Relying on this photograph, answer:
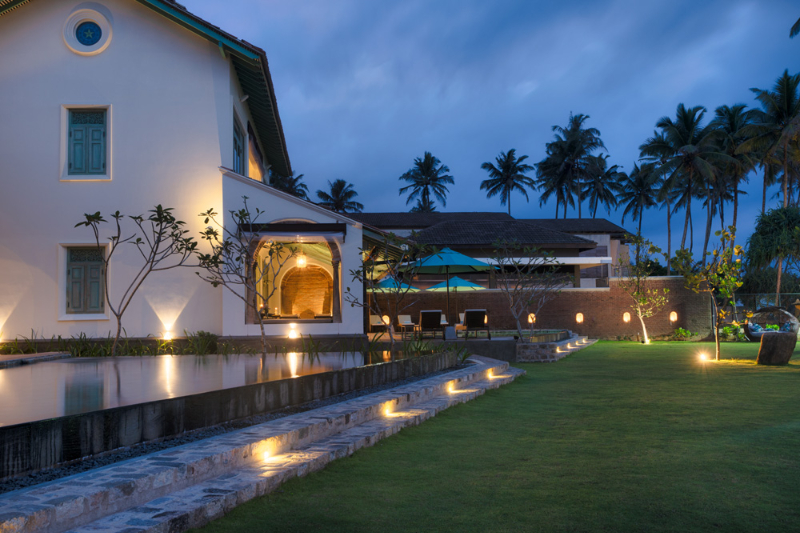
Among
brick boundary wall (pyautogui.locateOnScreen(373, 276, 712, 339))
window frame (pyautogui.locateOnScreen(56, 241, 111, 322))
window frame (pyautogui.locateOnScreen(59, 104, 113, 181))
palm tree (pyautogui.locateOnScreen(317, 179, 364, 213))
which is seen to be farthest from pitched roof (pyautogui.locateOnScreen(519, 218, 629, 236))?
window frame (pyautogui.locateOnScreen(56, 241, 111, 322))

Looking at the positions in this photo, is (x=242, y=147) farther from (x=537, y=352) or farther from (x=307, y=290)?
(x=537, y=352)

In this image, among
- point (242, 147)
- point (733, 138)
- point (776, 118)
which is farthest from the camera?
point (733, 138)

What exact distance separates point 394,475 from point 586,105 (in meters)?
140

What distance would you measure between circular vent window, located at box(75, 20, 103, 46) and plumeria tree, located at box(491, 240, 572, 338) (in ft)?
38.1

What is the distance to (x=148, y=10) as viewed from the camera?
1459 cm

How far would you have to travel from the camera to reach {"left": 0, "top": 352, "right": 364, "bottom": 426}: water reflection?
469 cm

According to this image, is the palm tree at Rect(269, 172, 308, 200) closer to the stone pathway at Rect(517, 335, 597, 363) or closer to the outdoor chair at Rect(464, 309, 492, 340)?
the outdoor chair at Rect(464, 309, 492, 340)

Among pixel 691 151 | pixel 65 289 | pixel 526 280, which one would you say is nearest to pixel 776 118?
pixel 691 151

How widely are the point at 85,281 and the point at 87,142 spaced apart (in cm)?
329

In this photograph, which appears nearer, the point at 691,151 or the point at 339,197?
the point at 691,151

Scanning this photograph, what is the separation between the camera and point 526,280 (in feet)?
64.2

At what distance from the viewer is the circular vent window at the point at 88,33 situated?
14494 millimetres

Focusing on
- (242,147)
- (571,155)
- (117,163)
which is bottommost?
(117,163)

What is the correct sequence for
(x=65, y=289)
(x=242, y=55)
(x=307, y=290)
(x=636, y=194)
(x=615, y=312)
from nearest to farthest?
(x=65, y=289)
(x=242, y=55)
(x=307, y=290)
(x=615, y=312)
(x=636, y=194)
